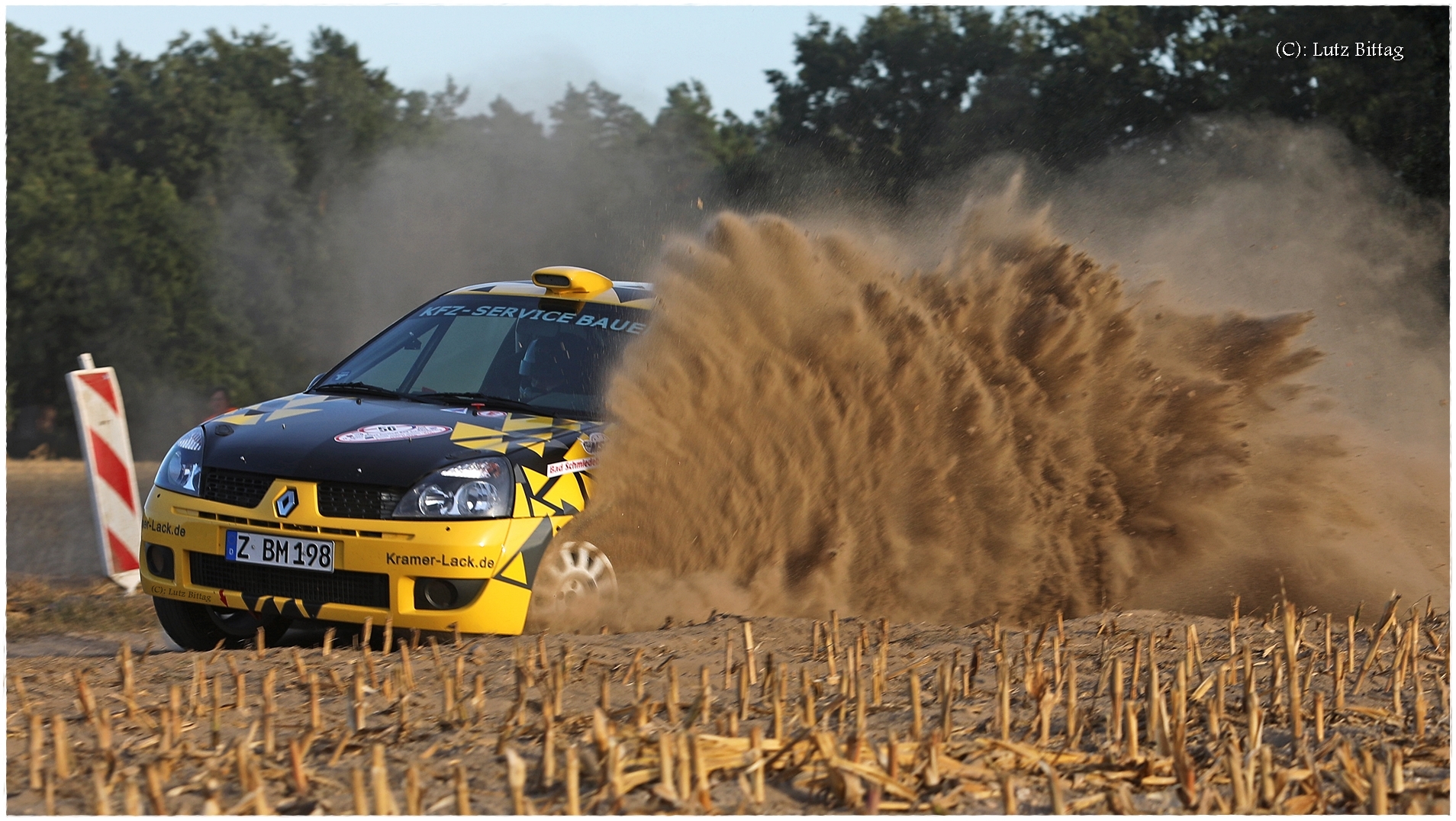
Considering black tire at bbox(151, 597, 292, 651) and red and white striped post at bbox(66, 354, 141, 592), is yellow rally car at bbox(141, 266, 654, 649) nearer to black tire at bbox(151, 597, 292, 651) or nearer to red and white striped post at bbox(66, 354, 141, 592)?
black tire at bbox(151, 597, 292, 651)

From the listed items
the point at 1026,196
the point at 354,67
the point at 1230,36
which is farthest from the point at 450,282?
the point at 1026,196

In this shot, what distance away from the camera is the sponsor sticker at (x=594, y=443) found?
5715 millimetres

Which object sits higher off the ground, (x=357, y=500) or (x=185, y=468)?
(x=185, y=468)

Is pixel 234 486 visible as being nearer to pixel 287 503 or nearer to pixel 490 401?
pixel 287 503

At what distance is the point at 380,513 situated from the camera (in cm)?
534

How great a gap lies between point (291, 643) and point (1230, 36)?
1942 cm

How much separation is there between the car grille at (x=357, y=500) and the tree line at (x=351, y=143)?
14.1 m

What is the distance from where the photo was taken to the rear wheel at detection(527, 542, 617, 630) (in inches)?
215

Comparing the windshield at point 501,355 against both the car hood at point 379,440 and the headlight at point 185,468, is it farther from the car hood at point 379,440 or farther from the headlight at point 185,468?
the headlight at point 185,468

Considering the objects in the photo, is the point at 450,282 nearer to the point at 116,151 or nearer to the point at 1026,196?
the point at 116,151

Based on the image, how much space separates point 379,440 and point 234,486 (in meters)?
0.61

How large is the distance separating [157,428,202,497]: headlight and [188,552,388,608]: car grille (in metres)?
0.29

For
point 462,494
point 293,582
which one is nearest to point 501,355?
point 462,494

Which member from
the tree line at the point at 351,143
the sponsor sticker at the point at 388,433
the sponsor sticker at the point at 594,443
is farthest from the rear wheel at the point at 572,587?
the tree line at the point at 351,143
